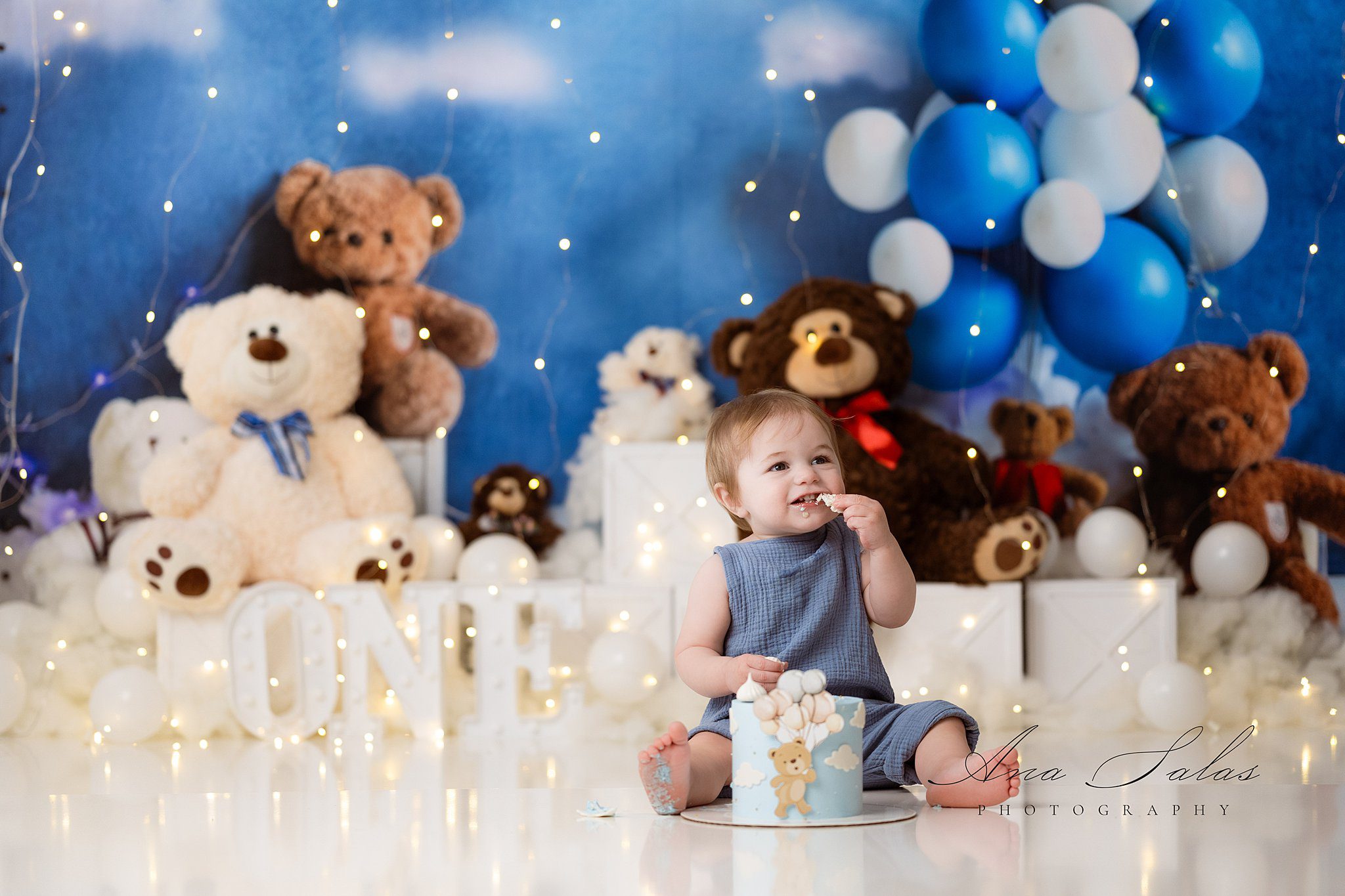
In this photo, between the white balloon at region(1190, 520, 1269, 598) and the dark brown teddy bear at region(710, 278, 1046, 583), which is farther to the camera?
the white balloon at region(1190, 520, 1269, 598)

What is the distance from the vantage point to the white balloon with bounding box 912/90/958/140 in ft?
10.3

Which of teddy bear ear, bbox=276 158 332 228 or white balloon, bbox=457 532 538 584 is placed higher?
teddy bear ear, bbox=276 158 332 228

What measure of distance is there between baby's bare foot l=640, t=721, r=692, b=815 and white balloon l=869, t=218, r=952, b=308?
5.76 feet

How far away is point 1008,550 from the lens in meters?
2.79

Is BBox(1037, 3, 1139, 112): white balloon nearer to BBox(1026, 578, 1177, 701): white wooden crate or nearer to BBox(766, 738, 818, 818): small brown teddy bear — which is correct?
BBox(1026, 578, 1177, 701): white wooden crate

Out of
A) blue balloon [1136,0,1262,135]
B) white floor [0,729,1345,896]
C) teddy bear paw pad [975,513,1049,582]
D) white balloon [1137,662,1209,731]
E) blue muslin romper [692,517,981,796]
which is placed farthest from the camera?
blue balloon [1136,0,1262,135]

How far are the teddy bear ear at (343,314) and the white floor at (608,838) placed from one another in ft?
3.85

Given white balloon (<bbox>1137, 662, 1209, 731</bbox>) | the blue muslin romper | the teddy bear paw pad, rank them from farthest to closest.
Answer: the teddy bear paw pad → white balloon (<bbox>1137, 662, 1209, 731</bbox>) → the blue muslin romper

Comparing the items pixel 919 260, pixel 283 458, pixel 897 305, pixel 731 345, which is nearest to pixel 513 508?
pixel 283 458

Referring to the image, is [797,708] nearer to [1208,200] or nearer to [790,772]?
[790,772]

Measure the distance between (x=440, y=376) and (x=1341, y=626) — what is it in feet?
7.16

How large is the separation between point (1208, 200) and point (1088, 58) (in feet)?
1.54

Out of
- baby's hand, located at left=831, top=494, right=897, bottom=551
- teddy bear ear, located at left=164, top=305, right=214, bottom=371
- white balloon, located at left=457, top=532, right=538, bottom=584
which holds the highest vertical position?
teddy bear ear, located at left=164, top=305, right=214, bottom=371

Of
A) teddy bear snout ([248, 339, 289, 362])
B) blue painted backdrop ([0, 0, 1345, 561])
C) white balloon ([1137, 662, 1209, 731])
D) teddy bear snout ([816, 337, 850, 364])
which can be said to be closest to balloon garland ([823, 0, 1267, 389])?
blue painted backdrop ([0, 0, 1345, 561])
